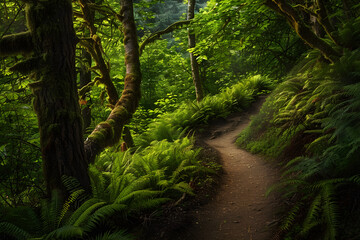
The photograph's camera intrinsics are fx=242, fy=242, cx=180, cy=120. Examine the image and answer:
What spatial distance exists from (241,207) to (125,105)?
333 centimetres

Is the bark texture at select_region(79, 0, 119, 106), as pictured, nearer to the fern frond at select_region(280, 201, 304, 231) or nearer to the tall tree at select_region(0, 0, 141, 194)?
the tall tree at select_region(0, 0, 141, 194)

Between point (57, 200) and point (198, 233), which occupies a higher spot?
point (57, 200)

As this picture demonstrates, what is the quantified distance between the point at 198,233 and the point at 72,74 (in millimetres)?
3039

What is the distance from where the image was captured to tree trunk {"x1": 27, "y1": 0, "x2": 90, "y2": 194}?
3.38 meters

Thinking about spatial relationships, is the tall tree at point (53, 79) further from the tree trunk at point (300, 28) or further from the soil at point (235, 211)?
the tree trunk at point (300, 28)

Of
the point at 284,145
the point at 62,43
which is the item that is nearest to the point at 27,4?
the point at 62,43

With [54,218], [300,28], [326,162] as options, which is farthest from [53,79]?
[300,28]

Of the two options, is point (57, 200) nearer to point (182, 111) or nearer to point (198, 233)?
point (198, 233)

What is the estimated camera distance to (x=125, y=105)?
18.6 ft

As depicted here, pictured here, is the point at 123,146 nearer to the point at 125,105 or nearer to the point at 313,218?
the point at 125,105

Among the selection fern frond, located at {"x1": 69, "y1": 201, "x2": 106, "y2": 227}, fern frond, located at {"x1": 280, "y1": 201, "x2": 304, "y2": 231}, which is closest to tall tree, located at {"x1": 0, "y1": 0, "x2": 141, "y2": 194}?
fern frond, located at {"x1": 69, "y1": 201, "x2": 106, "y2": 227}

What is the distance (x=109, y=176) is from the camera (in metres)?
4.40

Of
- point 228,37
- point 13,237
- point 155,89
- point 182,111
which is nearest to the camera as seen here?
point 13,237

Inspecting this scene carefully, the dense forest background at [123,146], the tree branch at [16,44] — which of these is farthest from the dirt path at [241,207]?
the tree branch at [16,44]
